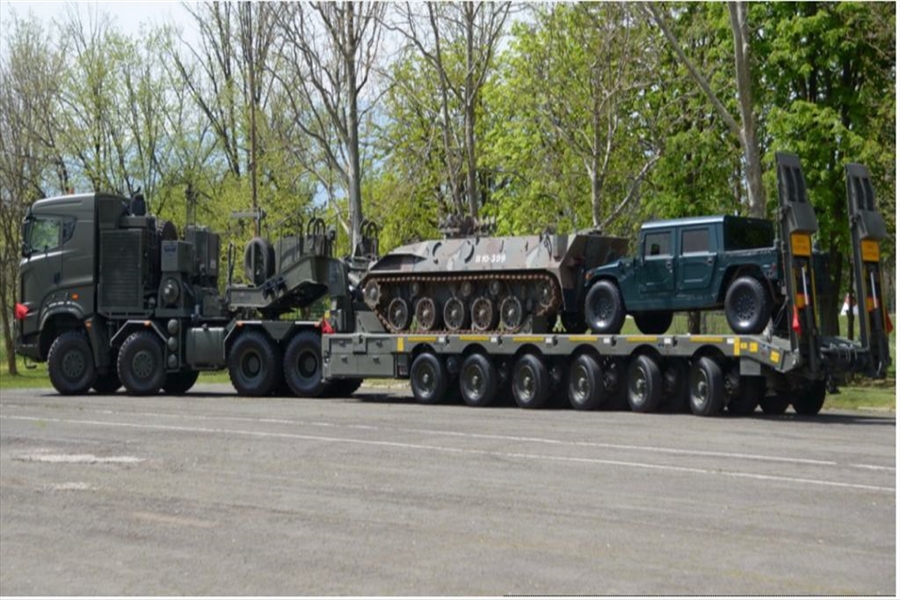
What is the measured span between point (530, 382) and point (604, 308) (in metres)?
1.80

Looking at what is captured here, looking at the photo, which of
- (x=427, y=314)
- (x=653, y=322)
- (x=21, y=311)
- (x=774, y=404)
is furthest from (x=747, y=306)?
(x=21, y=311)

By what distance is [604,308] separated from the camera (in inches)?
966

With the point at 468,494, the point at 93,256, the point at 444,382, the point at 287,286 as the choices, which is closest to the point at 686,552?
the point at 468,494

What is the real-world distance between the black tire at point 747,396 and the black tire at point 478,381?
4540 millimetres

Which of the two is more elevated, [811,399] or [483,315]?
[483,315]

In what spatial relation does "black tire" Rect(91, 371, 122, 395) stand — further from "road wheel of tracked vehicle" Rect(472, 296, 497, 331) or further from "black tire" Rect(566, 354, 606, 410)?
"black tire" Rect(566, 354, 606, 410)

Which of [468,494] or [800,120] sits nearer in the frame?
[468,494]

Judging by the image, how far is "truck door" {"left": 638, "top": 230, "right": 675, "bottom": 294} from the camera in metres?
23.6

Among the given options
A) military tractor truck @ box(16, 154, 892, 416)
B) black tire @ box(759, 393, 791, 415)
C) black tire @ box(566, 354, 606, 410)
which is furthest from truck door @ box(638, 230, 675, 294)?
black tire @ box(759, 393, 791, 415)

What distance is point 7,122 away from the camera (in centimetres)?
5150

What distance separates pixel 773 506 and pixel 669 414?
1025 cm

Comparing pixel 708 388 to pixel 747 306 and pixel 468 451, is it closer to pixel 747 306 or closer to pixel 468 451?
pixel 747 306

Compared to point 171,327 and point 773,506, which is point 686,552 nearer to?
point 773,506

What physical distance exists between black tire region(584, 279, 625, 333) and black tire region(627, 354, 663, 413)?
0.92 metres
